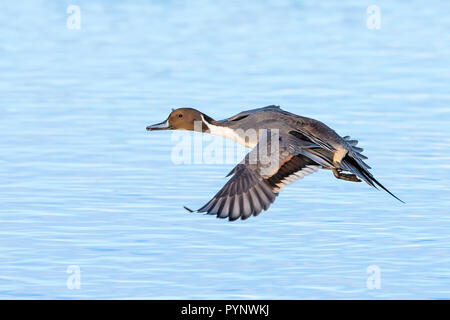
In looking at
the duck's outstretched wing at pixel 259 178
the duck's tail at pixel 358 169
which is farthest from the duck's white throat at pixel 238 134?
the duck's tail at pixel 358 169

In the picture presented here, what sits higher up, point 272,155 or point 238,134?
point 238,134

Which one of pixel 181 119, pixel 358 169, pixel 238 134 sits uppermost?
pixel 181 119

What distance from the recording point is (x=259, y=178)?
27.6 feet

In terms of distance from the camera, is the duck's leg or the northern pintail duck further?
the duck's leg

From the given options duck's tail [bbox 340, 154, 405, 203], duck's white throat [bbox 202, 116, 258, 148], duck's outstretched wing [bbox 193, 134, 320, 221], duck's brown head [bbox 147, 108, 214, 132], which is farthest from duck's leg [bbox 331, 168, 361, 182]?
duck's brown head [bbox 147, 108, 214, 132]

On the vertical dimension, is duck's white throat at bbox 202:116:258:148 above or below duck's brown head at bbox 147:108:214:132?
below

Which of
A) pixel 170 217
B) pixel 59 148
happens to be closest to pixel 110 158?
pixel 59 148

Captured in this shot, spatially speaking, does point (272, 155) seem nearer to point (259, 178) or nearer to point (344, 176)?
point (259, 178)

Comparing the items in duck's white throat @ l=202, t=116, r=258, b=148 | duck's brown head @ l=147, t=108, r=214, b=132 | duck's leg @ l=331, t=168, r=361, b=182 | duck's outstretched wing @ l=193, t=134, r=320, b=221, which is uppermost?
duck's brown head @ l=147, t=108, r=214, b=132

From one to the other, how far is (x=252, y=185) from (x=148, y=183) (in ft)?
8.05

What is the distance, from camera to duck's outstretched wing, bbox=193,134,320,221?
26.8 feet

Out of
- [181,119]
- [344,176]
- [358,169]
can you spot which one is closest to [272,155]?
[358,169]

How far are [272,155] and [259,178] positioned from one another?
32 cm

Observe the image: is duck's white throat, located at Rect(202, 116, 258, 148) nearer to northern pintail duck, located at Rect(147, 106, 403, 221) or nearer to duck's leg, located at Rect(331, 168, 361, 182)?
northern pintail duck, located at Rect(147, 106, 403, 221)
